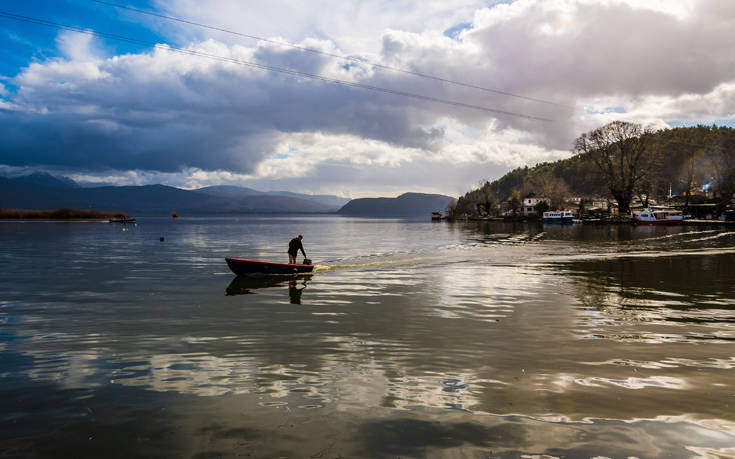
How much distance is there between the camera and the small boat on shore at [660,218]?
114562 millimetres

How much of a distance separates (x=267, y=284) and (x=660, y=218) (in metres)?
126

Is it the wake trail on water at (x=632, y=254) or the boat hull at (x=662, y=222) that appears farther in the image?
the boat hull at (x=662, y=222)

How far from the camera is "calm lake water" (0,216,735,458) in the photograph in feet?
26.6

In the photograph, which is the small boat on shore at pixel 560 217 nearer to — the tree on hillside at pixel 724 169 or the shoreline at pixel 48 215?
the tree on hillside at pixel 724 169

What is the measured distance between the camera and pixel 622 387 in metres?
10.4

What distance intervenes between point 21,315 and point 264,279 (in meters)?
14.2

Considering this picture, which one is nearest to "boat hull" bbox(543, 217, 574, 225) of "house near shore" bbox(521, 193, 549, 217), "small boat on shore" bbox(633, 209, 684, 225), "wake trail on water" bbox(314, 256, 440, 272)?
"small boat on shore" bbox(633, 209, 684, 225)

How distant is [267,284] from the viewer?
28656mm

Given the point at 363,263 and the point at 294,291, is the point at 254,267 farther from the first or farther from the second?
the point at 363,263

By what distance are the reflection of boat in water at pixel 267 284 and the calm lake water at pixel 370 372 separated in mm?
706

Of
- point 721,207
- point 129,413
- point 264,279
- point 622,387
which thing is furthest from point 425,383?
point 721,207

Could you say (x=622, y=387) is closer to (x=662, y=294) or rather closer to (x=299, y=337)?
(x=299, y=337)

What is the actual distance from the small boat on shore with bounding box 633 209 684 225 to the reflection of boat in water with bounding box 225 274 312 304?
11927 centimetres

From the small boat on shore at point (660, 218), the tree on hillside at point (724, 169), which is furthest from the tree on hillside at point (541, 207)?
the tree on hillside at point (724, 169)
